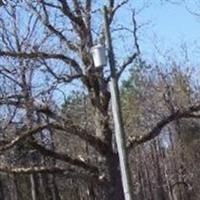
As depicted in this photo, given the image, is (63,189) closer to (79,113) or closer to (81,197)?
(81,197)

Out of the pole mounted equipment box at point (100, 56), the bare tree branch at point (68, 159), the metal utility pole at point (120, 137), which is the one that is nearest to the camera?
the pole mounted equipment box at point (100, 56)

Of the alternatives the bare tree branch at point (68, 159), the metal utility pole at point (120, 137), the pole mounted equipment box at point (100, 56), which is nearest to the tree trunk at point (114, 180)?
the bare tree branch at point (68, 159)

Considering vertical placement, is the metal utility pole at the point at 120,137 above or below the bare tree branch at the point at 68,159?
below

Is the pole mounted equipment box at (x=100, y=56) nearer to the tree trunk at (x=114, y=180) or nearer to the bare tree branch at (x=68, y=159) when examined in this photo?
the tree trunk at (x=114, y=180)

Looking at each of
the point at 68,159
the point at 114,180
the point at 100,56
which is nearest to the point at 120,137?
the point at 100,56

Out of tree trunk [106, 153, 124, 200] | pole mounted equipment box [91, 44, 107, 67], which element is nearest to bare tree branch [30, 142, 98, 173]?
tree trunk [106, 153, 124, 200]

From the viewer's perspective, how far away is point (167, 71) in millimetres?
50344

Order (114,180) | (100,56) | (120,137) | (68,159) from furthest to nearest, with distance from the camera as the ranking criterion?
(68,159) < (114,180) < (120,137) < (100,56)

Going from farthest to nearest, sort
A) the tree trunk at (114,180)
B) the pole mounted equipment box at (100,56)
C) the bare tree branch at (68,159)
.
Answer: the bare tree branch at (68,159), the tree trunk at (114,180), the pole mounted equipment box at (100,56)

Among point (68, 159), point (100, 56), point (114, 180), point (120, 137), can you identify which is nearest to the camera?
point (100, 56)

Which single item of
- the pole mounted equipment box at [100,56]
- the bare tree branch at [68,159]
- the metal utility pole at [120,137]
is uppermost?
the bare tree branch at [68,159]

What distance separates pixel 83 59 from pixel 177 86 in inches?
973

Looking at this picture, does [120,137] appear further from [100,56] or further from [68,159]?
[68,159]

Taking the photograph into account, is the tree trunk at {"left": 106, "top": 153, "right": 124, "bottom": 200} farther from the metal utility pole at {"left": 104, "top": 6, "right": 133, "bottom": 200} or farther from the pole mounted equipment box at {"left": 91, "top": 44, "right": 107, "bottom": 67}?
the pole mounted equipment box at {"left": 91, "top": 44, "right": 107, "bottom": 67}
